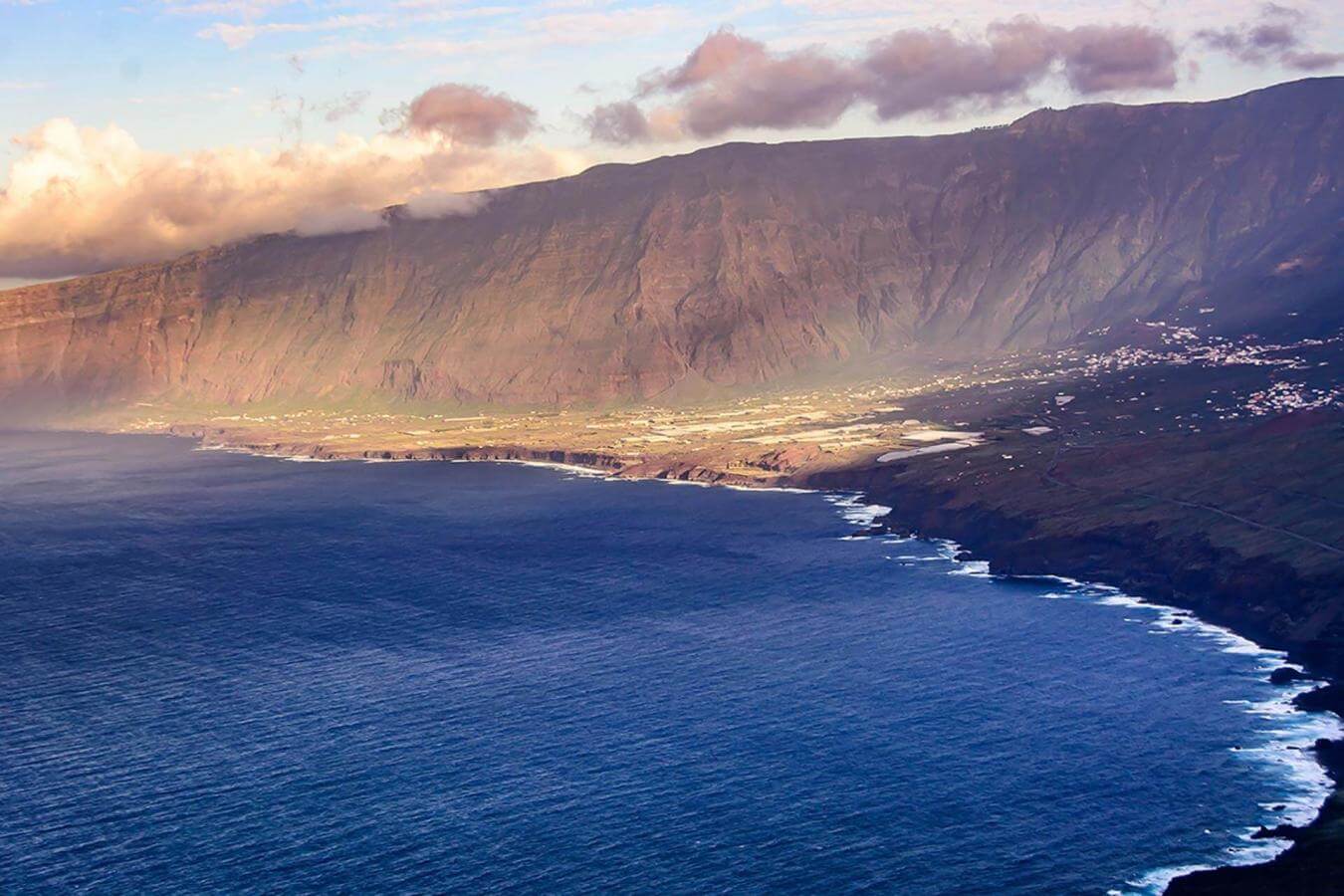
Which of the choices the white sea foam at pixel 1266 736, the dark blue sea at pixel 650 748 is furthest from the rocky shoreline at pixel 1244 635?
the dark blue sea at pixel 650 748

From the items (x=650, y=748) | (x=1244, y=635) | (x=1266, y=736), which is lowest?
(x=1266, y=736)

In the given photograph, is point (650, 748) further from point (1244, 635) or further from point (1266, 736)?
point (1244, 635)

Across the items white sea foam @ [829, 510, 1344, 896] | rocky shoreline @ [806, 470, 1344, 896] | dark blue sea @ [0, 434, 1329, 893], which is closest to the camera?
rocky shoreline @ [806, 470, 1344, 896]

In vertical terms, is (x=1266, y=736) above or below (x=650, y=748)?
below

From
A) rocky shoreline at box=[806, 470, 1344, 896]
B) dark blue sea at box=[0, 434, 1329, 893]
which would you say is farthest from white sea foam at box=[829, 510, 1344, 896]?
rocky shoreline at box=[806, 470, 1344, 896]

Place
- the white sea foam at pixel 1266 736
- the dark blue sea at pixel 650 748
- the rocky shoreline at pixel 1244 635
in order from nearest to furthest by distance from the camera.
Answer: the rocky shoreline at pixel 1244 635, the white sea foam at pixel 1266 736, the dark blue sea at pixel 650 748

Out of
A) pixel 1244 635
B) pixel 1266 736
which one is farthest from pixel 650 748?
pixel 1244 635

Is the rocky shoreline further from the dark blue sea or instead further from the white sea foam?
the dark blue sea

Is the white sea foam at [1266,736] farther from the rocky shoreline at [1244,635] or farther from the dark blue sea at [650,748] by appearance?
the rocky shoreline at [1244,635]

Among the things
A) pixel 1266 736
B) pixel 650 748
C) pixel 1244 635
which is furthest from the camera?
pixel 1244 635

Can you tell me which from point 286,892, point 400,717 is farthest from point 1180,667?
point 286,892
